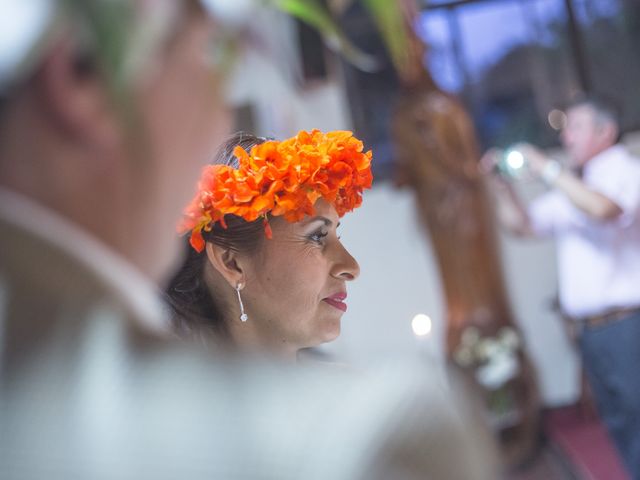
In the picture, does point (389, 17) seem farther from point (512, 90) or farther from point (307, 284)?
point (512, 90)

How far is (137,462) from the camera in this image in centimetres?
37

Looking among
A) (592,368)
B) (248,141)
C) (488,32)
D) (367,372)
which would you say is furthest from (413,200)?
(367,372)

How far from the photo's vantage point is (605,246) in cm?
313

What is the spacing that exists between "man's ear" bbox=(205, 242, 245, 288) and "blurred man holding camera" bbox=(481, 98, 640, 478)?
6.30 ft

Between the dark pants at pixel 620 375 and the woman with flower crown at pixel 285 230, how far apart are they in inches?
79.1

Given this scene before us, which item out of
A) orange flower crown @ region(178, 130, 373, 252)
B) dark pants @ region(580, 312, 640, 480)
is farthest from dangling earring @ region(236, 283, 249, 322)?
dark pants @ region(580, 312, 640, 480)

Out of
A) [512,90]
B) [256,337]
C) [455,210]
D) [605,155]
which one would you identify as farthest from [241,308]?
[512,90]

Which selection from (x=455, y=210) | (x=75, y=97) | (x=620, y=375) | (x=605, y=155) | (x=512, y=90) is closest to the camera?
(x=75, y=97)

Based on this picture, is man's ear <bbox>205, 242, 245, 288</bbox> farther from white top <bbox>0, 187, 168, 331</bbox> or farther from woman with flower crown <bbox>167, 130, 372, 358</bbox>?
white top <bbox>0, 187, 168, 331</bbox>

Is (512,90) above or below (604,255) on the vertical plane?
above

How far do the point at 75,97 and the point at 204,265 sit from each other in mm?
1124

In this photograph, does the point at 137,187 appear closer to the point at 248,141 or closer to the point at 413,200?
the point at 248,141

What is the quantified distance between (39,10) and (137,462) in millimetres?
186

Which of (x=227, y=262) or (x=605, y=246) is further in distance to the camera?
(x=605, y=246)
